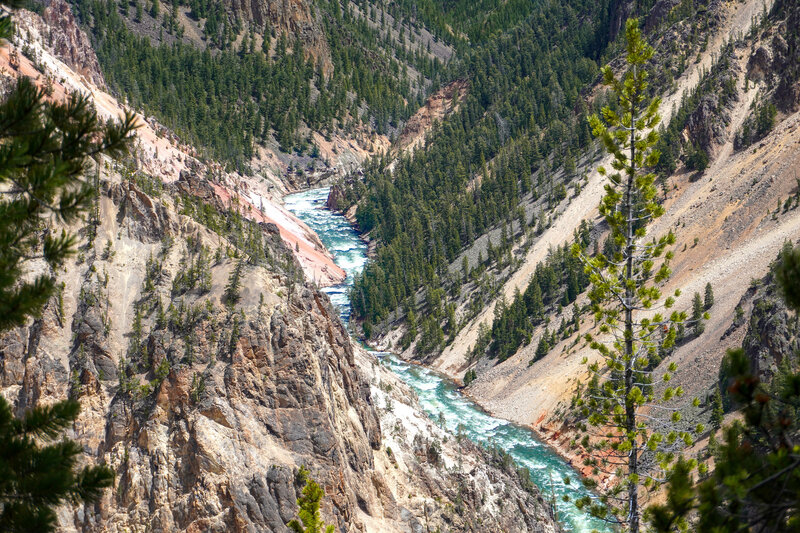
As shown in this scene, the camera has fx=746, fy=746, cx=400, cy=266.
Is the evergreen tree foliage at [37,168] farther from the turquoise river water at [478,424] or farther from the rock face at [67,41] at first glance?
the rock face at [67,41]

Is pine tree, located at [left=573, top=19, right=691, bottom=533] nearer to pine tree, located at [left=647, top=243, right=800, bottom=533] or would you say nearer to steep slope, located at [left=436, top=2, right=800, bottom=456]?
pine tree, located at [left=647, top=243, right=800, bottom=533]

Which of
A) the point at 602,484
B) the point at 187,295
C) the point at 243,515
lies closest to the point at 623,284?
the point at 243,515

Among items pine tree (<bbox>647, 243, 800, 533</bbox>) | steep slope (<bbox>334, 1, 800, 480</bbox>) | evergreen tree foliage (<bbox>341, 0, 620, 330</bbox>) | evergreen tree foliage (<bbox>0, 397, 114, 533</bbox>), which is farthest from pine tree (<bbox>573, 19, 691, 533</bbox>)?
evergreen tree foliage (<bbox>341, 0, 620, 330</bbox>)

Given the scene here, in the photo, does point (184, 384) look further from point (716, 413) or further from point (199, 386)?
point (716, 413)

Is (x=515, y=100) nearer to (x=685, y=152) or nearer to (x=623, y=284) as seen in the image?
(x=685, y=152)

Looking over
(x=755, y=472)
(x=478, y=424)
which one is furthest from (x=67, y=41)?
(x=755, y=472)

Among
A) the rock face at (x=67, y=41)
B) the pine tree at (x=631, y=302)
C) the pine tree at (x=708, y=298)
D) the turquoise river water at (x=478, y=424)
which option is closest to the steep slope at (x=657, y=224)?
the pine tree at (x=708, y=298)
